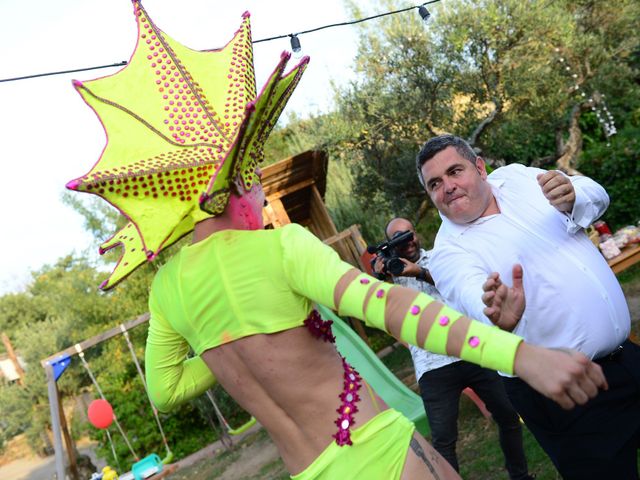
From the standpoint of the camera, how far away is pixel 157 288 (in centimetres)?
196

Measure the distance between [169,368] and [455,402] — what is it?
2.07m

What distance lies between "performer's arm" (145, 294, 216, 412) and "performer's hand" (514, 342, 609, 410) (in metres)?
1.19

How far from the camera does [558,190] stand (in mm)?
2152

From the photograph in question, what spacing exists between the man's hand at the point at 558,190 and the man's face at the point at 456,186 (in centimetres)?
28

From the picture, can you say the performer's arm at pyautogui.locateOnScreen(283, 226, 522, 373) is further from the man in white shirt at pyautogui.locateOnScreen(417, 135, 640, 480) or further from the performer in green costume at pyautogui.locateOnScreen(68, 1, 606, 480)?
the man in white shirt at pyautogui.locateOnScreen(417, 135, 640, 480)

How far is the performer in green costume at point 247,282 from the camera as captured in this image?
168 centimetres

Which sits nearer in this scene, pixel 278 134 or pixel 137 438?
pixel 137 438

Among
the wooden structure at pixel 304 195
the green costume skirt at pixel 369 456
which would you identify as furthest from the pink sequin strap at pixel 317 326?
the wooden structure at pixel 304 195

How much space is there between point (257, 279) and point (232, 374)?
33 centimetres

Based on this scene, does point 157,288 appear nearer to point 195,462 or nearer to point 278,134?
point 195,462

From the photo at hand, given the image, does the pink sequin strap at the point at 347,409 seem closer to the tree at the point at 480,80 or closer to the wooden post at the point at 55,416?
the wooden post at the point at 55,416

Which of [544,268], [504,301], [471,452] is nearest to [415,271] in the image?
[544,268]

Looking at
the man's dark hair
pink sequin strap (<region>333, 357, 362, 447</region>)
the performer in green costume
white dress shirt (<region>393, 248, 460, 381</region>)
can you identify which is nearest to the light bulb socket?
white dress shirt (<region>393, 248, 460, 381</region>)

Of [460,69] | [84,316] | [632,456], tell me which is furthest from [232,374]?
[84,316]
